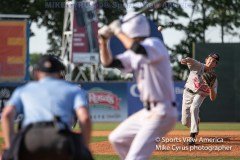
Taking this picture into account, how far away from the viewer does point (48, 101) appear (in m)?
6.66

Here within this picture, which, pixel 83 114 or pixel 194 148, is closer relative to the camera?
pixel 83 114

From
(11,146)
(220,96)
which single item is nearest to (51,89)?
(11,146)

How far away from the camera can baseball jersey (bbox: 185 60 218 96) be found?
630 inches

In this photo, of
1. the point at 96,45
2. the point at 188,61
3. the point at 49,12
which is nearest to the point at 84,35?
the point at 96,45

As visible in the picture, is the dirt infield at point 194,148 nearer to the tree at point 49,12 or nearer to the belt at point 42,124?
the belt at point 42,124

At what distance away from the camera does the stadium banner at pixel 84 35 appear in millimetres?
39062

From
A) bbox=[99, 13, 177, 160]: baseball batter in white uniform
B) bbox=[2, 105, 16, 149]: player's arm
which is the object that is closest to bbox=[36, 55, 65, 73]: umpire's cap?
bbox=[2, 105, 16, 149]: player's arm

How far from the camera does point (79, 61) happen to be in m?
40.0

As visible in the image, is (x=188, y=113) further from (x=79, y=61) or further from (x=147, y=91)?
(x=79, y=61)

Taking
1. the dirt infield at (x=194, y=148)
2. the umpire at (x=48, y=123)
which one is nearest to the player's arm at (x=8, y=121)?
the umpire at (x=48, y=123)

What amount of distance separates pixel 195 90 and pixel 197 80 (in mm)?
285

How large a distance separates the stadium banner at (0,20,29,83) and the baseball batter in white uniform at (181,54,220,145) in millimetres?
15197

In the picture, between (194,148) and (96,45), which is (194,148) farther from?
(96,45)

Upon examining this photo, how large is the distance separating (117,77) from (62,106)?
45097mm
